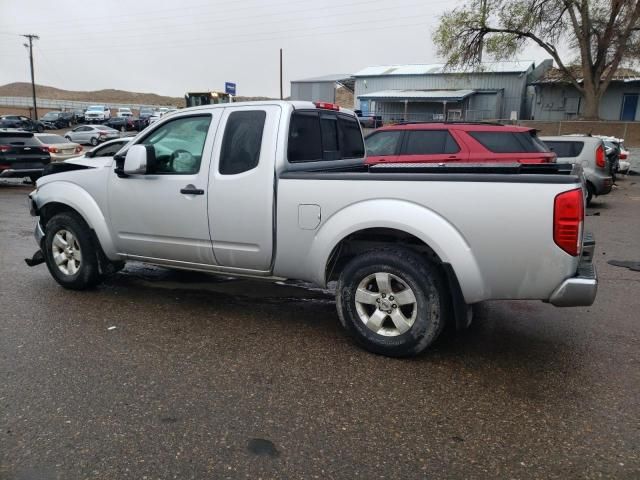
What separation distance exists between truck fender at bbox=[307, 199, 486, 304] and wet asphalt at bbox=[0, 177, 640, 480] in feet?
2.33

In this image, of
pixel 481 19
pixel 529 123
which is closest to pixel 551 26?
pixel 481 19

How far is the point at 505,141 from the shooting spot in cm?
921

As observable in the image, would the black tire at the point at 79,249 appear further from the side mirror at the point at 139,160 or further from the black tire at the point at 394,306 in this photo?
the black tire at the point at 394,306

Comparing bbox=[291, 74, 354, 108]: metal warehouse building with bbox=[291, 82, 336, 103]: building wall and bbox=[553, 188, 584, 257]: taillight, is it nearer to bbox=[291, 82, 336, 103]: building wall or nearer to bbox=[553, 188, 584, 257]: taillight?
bbox=[291, 82, 336, 103]: building wall

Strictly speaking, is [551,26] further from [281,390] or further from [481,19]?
[281,390]

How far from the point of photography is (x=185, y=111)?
4.92m

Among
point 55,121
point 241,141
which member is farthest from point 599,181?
point 55,121

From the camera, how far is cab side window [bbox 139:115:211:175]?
15.6 feet

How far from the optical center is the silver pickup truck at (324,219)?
3.52 m

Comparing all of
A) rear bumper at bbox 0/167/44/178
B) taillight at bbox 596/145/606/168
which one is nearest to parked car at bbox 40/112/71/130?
rear bumper at bbox 0/167/44/178

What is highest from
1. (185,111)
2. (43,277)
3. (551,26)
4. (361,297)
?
(551,26)

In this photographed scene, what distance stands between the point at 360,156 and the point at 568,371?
119 inches

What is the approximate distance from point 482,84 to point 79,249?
39821 millimetres

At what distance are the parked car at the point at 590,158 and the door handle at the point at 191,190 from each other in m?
9.54
